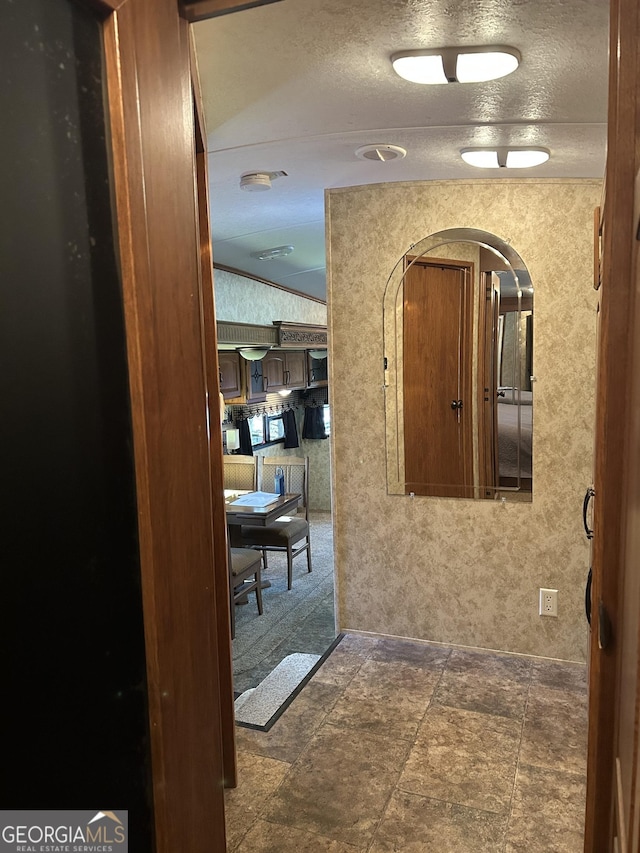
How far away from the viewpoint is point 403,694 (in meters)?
2.73

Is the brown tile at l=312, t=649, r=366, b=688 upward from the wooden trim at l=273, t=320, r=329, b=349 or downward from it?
downward

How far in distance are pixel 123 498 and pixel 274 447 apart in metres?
7.24

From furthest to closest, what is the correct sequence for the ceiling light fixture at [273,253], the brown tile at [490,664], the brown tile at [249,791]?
1. the ceiling light fixture at [273,253]
2. the brown tile at [490,664]
3. the brown tile at [249,791]

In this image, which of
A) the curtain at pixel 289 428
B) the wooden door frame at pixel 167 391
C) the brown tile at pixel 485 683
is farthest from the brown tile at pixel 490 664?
the curtain at pixel 289 428

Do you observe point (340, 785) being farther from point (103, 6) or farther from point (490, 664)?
point (103, 6)

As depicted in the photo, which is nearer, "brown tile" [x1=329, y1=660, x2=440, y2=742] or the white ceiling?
the white ceiling

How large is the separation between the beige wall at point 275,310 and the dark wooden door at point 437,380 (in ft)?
7.68

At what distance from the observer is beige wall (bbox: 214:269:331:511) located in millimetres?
5312

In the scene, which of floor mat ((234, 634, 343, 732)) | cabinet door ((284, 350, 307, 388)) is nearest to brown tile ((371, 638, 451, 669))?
floor mat ((234, 634, 343, 732))

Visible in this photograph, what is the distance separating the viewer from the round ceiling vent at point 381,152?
2336mm

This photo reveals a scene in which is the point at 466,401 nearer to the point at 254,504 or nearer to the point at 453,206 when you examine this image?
the point at 453,206

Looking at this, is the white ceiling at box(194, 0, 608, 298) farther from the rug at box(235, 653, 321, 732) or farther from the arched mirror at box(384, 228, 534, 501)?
the rug at box(235, 653, 321, 732)

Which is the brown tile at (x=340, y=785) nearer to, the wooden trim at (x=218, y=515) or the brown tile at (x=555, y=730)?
the wooden trim at (x=218, y=515)

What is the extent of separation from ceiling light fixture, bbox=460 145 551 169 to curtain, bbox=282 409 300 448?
19.0ft
